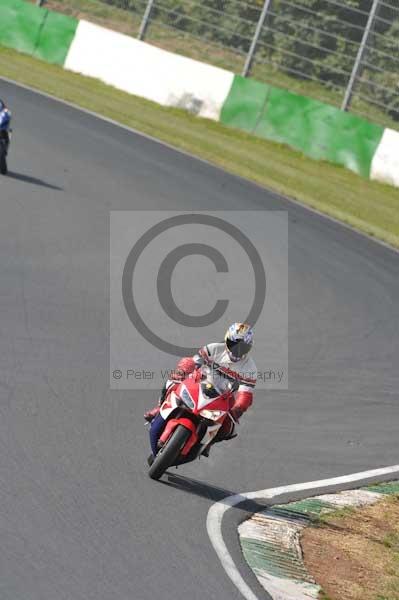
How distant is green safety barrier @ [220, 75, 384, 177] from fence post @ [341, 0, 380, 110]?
114cm

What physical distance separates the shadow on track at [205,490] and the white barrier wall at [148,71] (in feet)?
67.4

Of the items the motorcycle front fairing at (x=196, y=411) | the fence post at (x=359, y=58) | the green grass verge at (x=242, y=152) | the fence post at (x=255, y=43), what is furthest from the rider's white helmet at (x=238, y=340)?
the fence post at (x=255, y=43)

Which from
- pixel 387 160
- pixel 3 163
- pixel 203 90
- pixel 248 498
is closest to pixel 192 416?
pixel 248 498

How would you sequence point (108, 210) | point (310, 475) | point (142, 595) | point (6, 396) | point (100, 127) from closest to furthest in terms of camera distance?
point (142, 595)
point (6, 396)
point (310, 475)
point (108, 210)
point (100, 127)

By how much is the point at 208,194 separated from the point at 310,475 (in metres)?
11.3

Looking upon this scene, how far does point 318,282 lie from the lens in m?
17.4

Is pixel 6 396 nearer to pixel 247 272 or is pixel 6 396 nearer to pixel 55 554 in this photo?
pixel 55 554

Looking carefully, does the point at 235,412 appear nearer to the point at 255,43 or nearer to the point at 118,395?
the point at 118,395

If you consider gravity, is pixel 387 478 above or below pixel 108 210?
below

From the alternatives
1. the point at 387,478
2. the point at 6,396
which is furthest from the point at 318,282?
the point at 6,396

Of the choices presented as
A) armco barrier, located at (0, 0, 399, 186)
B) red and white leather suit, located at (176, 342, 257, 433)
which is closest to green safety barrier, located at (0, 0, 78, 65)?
armco barrier, located at (0, 0, 399, 186)

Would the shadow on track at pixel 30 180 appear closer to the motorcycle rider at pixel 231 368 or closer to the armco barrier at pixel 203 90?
the motorcycle rider at pixel 231 368

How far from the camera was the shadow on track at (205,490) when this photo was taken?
936 centimetres

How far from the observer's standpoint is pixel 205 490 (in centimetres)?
955
